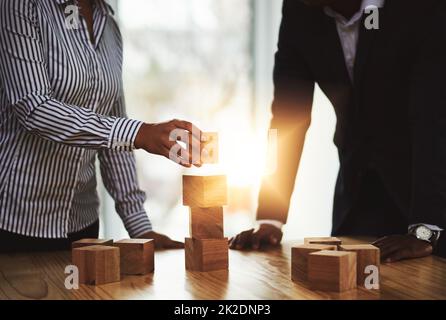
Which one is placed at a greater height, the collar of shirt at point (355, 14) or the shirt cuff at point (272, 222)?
the collar of shirt at point (355, 14)

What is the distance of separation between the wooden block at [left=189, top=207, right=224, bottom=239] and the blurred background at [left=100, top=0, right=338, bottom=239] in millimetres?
2390

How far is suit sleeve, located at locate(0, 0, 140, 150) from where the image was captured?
4.96 feet

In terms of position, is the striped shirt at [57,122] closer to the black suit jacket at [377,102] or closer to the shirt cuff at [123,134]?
the shirt cuff at [123,134]

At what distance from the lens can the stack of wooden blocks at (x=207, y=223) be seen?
1356 millimetres

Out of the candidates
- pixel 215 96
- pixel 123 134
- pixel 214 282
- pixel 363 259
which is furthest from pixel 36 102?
pixel 215 96

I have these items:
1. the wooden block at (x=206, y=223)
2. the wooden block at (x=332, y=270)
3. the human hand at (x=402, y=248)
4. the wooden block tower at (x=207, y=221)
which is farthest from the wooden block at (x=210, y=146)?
the human hand at (x=402, y=248)

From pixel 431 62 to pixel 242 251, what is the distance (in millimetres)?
744

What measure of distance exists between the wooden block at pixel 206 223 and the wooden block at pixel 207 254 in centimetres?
2

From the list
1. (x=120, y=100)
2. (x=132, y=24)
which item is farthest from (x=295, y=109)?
(x=132, y=24)

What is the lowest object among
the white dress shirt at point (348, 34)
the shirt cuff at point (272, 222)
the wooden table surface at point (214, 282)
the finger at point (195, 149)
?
the wooden table surface at point (214, 282)

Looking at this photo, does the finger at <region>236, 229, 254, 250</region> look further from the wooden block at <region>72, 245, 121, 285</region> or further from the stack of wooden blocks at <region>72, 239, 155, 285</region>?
the wooden block at <region>72, 245, 121, 285</region>

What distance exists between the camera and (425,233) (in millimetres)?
1603

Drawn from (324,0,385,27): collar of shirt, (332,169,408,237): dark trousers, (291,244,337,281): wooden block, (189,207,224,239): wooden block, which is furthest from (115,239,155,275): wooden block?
(324,0,385,27): collar of shirt
